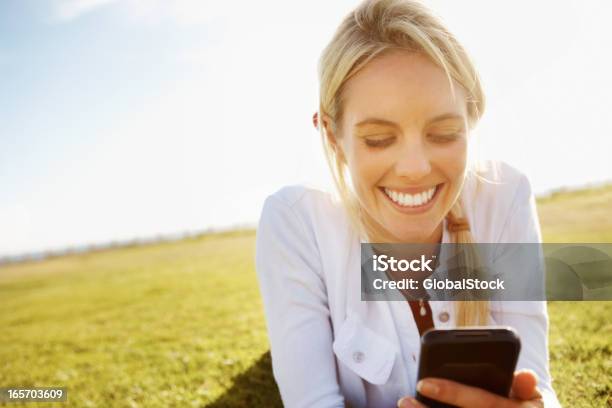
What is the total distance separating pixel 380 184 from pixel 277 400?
4.82 ft

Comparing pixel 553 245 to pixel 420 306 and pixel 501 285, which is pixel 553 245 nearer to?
pixel 501 285

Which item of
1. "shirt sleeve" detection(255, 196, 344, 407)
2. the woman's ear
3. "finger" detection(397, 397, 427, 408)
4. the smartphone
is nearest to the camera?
the smartphone

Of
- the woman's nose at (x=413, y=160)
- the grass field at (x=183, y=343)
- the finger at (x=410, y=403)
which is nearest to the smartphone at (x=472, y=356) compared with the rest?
the finger at (x=410, y=403)

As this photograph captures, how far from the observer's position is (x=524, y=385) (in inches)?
58.6

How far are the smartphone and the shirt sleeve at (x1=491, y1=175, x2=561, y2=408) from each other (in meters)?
0.36

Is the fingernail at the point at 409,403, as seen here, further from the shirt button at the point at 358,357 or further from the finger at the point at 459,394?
the shirt button at the point at 358,357

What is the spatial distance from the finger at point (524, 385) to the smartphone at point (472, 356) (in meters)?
0.05

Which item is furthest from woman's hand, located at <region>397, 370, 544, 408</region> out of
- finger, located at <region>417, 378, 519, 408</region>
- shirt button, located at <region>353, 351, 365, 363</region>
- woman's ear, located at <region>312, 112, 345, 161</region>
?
woman's ear, located at <region>312, 112, 345, 161</region>

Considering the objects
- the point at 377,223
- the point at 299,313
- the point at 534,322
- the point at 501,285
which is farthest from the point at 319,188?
the point at 534,322

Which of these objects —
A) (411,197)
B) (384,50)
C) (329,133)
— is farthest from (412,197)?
(384,50)

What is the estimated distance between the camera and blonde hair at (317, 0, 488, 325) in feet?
5.57

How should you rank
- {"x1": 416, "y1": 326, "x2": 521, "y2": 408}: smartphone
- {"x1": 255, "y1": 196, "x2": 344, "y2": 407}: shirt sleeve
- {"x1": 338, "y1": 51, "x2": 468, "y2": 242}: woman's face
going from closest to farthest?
{"x1": 416, "y1": 326, "x2": 521, "y2": 408}: smartphone < {"x1": 338, "y1": 51, "x2": 468, "y2": 242}: woman's face < {"x1": 255, "y1": 196, "x2": 344, "y2": 407}: shirt sleeve

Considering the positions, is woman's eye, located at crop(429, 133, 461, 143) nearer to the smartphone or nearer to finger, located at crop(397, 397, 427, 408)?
the smartphone

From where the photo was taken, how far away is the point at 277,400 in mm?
2588
